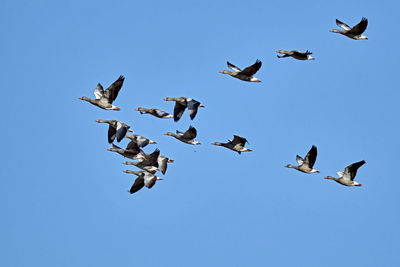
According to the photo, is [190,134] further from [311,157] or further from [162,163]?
[311,157]

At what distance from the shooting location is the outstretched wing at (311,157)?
57250mm

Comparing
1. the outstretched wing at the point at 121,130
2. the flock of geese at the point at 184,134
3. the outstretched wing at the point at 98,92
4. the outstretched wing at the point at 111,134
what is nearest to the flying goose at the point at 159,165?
the flock of geese at the point at 184,134

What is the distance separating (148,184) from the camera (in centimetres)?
5700

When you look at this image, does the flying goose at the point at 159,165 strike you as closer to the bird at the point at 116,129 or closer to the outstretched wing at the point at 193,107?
the bird at the point at 116,129

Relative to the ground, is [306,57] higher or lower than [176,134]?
higher

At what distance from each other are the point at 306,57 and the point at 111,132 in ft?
38.9

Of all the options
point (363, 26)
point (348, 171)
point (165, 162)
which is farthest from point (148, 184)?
point (363, 26)

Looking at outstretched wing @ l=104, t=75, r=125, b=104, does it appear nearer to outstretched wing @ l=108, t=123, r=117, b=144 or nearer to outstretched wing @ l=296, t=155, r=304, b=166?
outstretched wing @ l=108, t=123, r=117, b=144

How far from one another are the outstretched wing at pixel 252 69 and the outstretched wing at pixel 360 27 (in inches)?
221

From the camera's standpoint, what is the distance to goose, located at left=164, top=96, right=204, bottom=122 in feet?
187

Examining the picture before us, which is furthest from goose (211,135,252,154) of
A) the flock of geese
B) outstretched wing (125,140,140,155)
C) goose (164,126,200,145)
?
outstretched wing (125,140,140,155)

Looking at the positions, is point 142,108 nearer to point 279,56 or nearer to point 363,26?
point 279,56

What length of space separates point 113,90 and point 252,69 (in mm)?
7833

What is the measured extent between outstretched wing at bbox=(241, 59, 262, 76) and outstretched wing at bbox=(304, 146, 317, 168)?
537 cm
